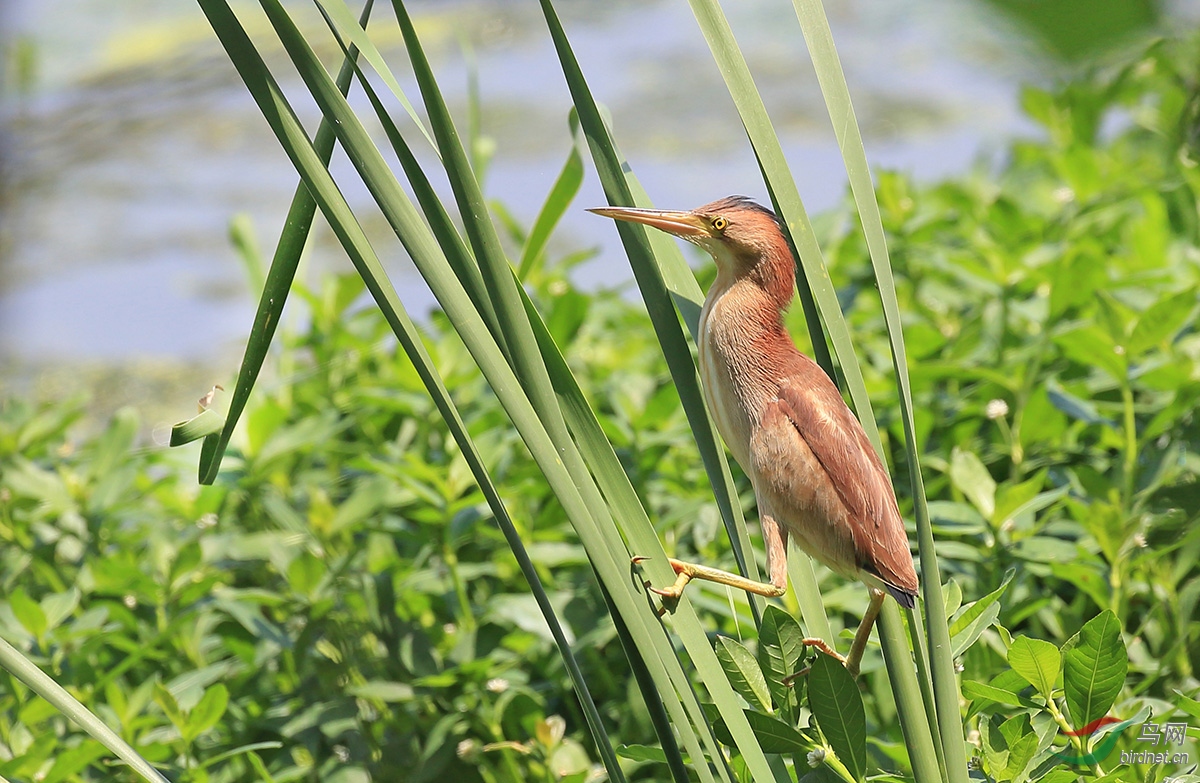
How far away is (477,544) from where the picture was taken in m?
1.81

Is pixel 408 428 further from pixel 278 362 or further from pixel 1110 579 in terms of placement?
pixel 1110 579

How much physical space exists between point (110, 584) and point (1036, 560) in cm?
136

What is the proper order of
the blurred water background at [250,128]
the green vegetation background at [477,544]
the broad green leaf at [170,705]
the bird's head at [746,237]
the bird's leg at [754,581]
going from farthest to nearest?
the blurred water background at [250,128] < the green vegetation background at [477,544] < the broad green leaf at [170,705] < the bird's head at [746,237] < the bird's leg at [754,581]

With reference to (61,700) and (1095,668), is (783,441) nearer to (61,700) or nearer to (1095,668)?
(1095,668)

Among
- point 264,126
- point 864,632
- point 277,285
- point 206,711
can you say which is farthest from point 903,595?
point 264,126

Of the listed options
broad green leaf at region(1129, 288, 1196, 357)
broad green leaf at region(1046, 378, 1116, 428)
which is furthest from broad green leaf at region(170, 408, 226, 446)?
broad green leaf at region(1129, 288, 1196, 357)

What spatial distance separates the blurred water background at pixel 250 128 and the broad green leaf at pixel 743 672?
2610 mm

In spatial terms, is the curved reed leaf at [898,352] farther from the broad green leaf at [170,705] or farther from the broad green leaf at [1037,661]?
the broad green leaf at [170,705]

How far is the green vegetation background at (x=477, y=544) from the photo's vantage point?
144 centimetres

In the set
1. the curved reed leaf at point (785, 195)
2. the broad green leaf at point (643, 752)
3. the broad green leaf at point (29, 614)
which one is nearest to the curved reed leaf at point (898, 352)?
the curved reed leaf at point (785, 195)

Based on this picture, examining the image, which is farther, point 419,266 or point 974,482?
point 974,482

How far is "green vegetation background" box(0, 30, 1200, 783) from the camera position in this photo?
144cm

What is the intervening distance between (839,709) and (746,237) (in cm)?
47

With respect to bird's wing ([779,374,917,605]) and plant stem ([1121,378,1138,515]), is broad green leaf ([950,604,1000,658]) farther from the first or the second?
plant stem ([1121,378,1138,515])
